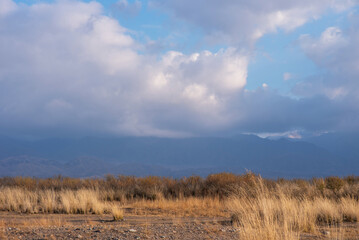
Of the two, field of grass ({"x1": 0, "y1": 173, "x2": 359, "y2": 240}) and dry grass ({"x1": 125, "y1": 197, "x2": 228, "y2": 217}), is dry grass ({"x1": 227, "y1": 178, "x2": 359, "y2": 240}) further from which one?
dry grass ({"x1": 125, "y1": 197, "x2": 228, "y2": 217})

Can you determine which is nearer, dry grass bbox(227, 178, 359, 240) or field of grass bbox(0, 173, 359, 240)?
dry grass bbox(227, 178, 359, 240)

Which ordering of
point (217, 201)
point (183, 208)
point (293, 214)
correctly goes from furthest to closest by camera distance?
point (217, 201), point (183, 208), point (293, 214)

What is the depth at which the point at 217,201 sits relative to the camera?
20.6 m

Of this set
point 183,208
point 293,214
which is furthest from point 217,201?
point 293,214

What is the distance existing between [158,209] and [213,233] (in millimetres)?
8377

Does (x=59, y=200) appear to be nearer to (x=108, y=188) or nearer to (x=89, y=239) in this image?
(x=108, y=188)

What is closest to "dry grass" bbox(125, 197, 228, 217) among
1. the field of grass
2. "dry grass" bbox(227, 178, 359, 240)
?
the field of grass

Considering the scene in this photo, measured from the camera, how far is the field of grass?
11734 millimetres

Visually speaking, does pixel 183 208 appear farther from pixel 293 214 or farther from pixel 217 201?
pixel 293 214

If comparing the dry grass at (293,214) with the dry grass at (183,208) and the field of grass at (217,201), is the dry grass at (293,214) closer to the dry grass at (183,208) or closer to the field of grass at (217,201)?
the field of grass at (217,201)

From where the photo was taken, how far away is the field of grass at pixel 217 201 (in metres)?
11.7

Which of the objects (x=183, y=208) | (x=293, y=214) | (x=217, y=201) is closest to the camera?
(x=293, y=214)

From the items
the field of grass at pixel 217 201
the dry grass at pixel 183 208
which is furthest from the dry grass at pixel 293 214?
the dry grass at pixel 183 208

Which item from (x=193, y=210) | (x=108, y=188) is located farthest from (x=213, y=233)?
(x=108, y=188)
